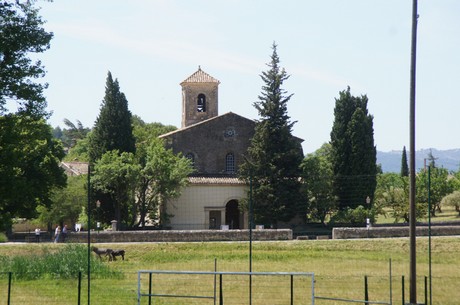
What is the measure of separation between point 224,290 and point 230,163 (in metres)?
36.0

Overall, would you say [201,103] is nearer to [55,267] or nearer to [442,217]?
[442,217]

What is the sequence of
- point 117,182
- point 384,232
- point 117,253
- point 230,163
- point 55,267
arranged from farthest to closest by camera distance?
point 230,163 → point 117,182 → point 384,232 → point 117,253 → point 55,267

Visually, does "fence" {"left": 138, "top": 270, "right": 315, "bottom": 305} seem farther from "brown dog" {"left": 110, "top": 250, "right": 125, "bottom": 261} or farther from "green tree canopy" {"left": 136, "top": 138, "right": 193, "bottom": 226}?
"green tree canopy" {"left": 136, "top": 138, "right": 193, "bottom": 226}

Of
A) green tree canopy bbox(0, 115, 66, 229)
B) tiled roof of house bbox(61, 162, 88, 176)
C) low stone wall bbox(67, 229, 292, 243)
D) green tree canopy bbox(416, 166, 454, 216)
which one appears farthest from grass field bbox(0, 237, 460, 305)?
tiled roof of house bbox(61, 162, 88, 176)

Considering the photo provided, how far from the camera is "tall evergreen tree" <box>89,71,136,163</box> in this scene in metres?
59.8

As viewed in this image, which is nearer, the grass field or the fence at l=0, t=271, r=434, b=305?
the fence at l=0, t=271, r=434, b=305

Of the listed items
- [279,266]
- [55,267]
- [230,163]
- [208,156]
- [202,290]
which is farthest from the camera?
[230,163]

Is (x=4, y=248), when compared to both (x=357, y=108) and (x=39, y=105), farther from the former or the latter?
(x=357, y=108)

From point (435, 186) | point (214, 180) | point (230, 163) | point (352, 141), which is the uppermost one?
point (352, 141)

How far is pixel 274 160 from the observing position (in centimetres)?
5809

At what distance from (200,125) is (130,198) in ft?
28.2

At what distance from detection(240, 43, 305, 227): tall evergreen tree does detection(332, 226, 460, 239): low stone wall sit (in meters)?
10.4

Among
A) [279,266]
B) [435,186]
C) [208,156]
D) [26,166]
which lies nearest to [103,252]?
[279,266]

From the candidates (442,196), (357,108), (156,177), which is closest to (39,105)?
(156,177)
